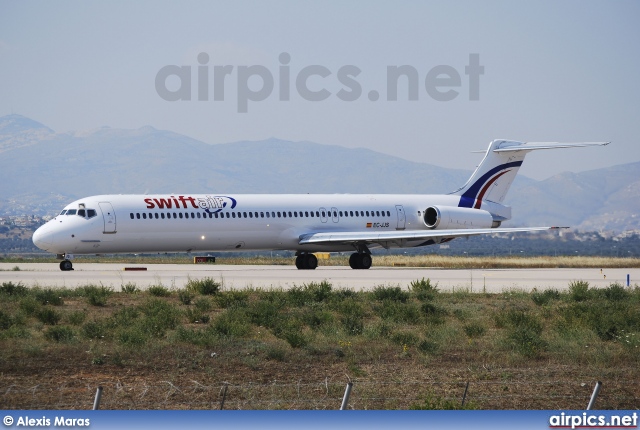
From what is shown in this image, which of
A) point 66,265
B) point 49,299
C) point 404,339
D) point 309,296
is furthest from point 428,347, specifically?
point 66,265

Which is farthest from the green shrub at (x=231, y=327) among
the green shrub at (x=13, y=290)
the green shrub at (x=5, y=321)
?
the green shrub at (x=13, y=290)

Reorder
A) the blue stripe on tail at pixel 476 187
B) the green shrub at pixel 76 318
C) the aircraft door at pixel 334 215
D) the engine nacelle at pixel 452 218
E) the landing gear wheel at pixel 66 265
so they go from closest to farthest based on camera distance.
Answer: the green shrub at pixel 76 318
the landing gear wheel at pixel 66 265
the aircraft door at pixel 334 215
the engine nacelle at pixel 452 218
the blue stripe on tail at pixel 476 187

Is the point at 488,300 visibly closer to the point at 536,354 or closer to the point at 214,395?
the point at 536,354

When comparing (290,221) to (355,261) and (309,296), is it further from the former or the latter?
(309,296)

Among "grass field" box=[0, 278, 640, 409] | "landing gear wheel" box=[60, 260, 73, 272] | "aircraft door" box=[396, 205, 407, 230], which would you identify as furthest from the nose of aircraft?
"aircraft door" box=[396, 205, 407, 230]

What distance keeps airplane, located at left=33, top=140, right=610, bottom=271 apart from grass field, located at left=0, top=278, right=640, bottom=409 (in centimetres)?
1451

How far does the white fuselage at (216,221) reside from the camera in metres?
42.3

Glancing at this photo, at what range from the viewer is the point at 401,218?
52.5 metres

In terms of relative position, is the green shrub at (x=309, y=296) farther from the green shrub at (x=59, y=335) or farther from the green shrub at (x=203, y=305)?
the green shrub at (x=59, y=335)

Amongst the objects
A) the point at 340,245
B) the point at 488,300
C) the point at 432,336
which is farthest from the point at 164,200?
the point at 432,336

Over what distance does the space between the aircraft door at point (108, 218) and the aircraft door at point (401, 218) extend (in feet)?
52.5

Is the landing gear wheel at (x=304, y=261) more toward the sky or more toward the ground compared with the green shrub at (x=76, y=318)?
more toward the ground

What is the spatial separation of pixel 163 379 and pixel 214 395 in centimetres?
160

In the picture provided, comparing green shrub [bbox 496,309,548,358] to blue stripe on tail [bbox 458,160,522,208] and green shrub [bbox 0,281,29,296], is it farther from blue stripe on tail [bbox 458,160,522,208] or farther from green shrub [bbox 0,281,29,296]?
blue stripe on tail [bbox 458,160,522,208]
